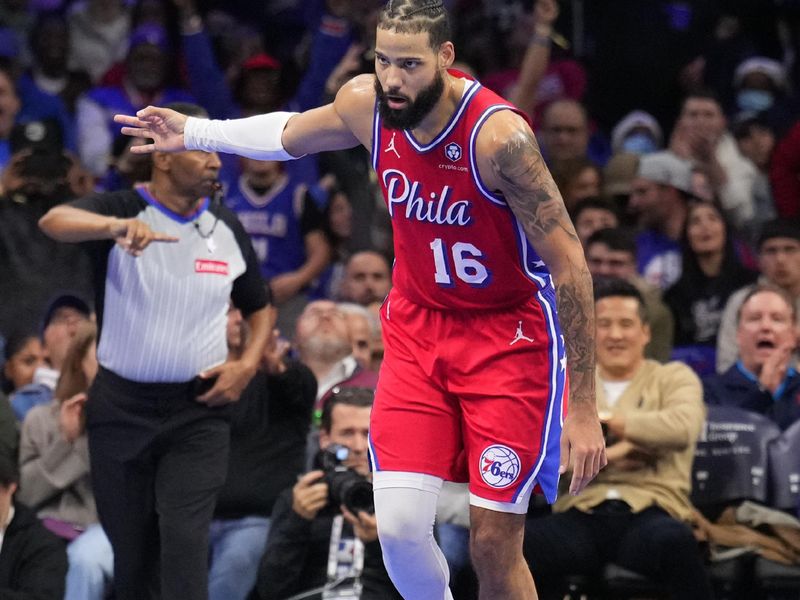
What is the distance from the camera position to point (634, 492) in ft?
20.5

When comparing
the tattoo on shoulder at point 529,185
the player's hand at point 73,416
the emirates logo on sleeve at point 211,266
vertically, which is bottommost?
the player's hand at point 73,416

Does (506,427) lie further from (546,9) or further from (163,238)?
(546,9)

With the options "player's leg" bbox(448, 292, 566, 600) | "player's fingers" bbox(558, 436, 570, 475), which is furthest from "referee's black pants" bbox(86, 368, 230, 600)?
"player's fingers" bbox(558, 436, 570, 475)

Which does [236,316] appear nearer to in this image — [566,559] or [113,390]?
[113,390]

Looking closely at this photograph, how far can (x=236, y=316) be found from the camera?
6.57m

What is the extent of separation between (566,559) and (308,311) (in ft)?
5.99

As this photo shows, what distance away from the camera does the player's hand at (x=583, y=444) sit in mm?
4191

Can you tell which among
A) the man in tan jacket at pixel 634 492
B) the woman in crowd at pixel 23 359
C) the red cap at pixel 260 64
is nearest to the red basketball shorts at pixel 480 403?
the man in tan jacket at pixel 634 492

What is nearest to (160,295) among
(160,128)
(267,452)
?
(160,128)

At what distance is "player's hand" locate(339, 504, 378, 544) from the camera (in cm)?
564

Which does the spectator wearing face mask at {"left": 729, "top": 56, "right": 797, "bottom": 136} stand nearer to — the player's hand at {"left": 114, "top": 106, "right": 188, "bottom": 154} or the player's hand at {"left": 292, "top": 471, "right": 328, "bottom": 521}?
the player's hand at {"left": 292, "top": 471, "right": 328, "bottom": 521}

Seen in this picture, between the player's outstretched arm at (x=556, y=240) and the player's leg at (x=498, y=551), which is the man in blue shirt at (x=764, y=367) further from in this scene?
the player's outstretched arm at (x=556, y=240)

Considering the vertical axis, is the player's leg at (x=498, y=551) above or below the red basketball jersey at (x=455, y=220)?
below

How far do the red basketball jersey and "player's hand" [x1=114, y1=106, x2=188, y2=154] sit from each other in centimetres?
72
